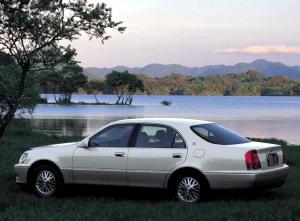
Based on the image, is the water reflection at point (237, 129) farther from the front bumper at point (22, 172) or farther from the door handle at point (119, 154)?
the door handle at point (119, 154)

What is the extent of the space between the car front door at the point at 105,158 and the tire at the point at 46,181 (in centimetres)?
39

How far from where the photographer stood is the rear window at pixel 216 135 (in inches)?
418

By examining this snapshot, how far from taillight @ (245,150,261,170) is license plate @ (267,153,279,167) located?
38 cm

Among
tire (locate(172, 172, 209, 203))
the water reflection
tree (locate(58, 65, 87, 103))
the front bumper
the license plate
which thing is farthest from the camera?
tree (locate(58, 65, 87, 103))

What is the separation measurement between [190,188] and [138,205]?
38.5 inches

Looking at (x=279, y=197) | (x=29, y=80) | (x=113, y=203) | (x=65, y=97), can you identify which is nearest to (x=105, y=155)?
(x=113, y=203)

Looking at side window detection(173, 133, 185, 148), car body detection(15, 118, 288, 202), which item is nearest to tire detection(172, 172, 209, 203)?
car body detection(15, 118, 288, 202)

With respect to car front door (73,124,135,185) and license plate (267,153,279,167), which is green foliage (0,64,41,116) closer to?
car front door (73,124,135,185)

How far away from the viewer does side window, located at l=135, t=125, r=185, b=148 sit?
35.1 feet

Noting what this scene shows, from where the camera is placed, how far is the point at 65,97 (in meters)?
149

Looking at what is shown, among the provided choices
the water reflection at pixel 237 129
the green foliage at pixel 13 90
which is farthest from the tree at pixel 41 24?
the water reflection at pixel 237 129

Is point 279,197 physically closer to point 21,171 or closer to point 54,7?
point 21,171

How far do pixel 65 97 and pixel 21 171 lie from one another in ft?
454

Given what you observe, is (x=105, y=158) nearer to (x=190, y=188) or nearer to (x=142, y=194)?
(x=142, y=194)
